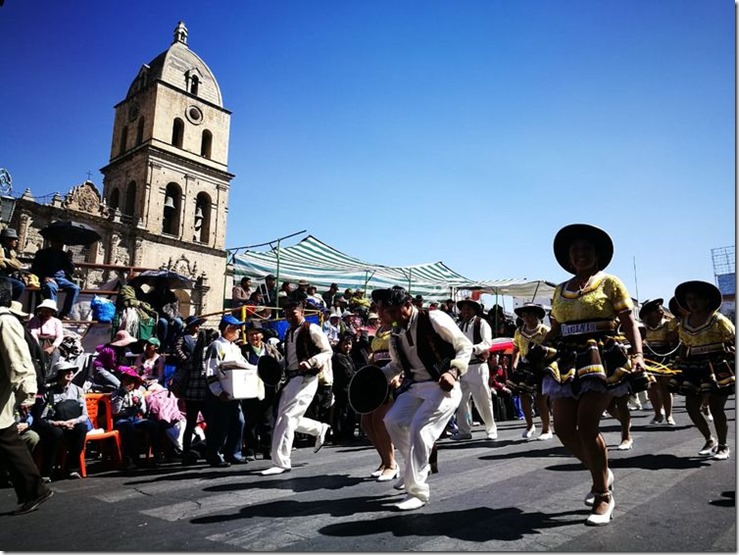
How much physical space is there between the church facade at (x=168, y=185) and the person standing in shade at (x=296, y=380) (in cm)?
2922

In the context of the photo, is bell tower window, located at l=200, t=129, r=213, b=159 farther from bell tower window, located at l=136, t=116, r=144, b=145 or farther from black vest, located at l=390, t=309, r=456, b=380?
black vest, located at l=390, t=309, r=456, b=380

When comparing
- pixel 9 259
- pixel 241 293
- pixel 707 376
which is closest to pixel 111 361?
pixel 9 259

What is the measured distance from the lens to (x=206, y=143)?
40.8 metres

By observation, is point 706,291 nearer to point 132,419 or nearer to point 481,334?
point 481,334

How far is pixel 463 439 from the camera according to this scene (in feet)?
28.9

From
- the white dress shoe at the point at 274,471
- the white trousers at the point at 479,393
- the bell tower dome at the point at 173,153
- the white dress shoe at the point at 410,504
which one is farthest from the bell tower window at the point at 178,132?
the white dress shoe at the point at 410,504

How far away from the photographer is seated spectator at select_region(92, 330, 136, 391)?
8.09m

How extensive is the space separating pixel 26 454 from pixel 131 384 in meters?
2.81

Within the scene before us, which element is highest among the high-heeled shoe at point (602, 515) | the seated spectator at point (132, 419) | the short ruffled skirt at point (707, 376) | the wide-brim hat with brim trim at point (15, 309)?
the wide-brim hat with brim trim at point (15, 309)

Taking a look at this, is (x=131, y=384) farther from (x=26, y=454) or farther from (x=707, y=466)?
(x=707, y=466)

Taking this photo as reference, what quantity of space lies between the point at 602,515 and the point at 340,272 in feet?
59.1

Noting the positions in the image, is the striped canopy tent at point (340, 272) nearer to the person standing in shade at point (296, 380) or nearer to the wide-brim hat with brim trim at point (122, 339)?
the wide-brim hat with brim trim at point (122, 339)

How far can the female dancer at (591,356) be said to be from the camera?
3857 mm

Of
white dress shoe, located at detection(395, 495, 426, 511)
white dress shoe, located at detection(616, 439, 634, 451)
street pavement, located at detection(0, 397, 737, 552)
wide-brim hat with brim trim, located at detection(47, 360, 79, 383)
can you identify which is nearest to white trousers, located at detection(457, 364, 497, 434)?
street pavement, located at detection(0, 397, 737, 552)
